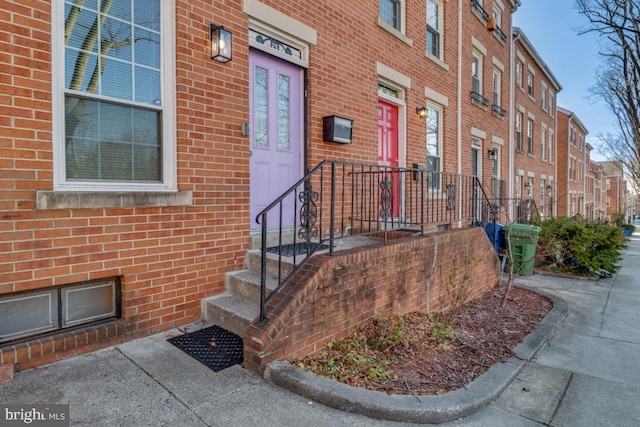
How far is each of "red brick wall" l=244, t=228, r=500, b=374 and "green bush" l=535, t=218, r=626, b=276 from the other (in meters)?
3.76

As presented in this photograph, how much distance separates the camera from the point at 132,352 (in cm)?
305

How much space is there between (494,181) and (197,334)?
1062 cm

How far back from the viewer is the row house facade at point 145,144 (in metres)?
2.78

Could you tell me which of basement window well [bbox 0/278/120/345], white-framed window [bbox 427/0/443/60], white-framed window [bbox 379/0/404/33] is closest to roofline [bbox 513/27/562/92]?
white-framed window [bbox 427/0/443/60]

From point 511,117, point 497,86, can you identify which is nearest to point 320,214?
point 497,86

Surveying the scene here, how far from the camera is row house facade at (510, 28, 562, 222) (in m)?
13.5

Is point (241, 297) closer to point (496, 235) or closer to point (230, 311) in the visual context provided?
point (230, 311)

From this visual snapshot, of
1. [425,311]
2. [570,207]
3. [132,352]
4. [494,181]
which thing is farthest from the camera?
[570,207]

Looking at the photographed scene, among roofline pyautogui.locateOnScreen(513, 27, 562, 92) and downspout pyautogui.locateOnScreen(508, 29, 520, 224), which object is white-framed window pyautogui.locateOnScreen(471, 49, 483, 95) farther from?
roofline pyautogui.locateOnScreen(513, 27, 562, 92)

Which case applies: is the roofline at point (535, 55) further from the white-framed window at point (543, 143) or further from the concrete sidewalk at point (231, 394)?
the concrete sidewalk at point (231, 394)

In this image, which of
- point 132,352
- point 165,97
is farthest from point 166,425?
point 165,97

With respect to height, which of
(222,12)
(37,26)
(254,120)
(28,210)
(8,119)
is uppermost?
(222,12)

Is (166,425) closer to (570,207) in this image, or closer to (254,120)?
(254,120)

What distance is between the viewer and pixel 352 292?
3.44m
